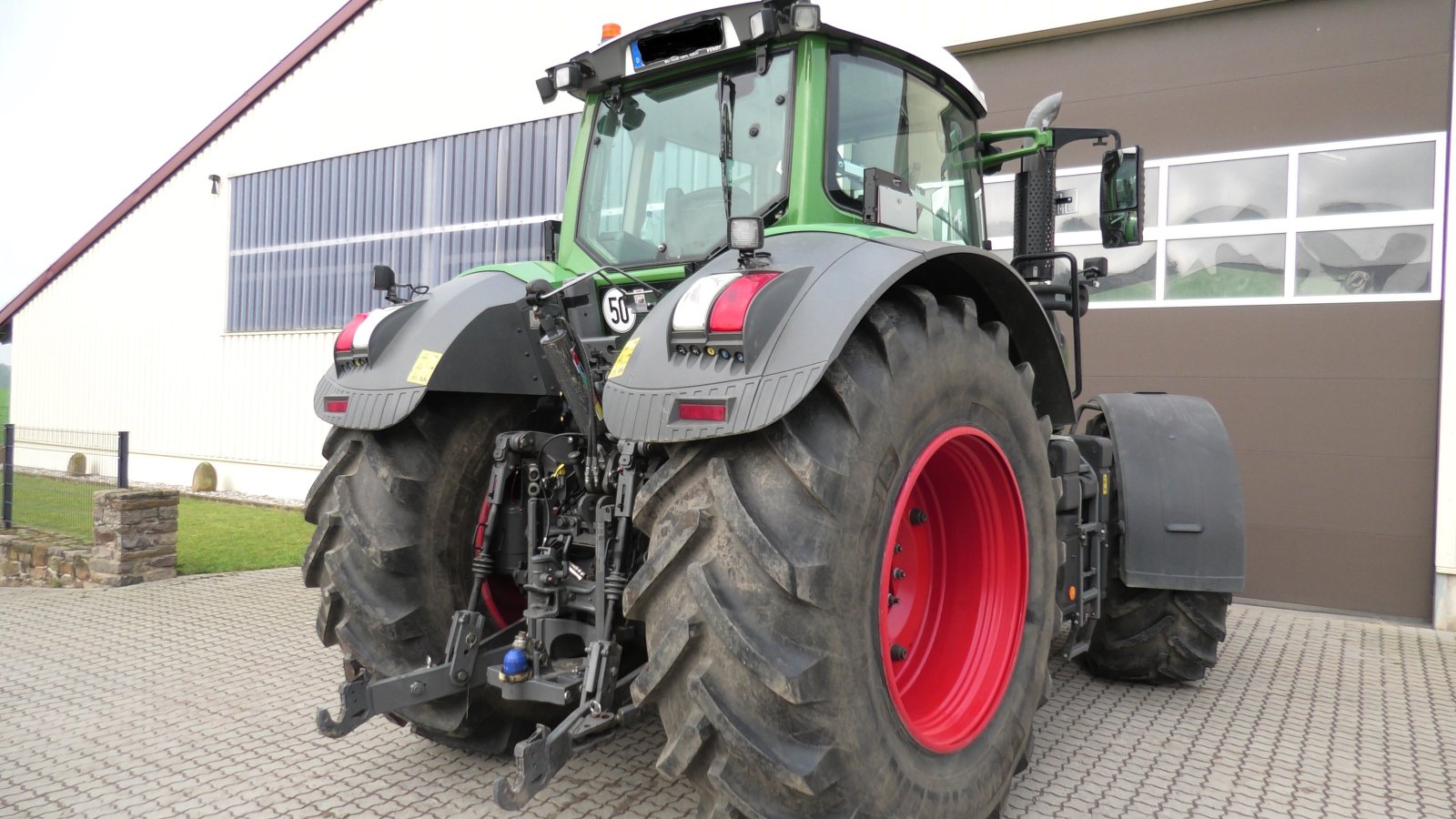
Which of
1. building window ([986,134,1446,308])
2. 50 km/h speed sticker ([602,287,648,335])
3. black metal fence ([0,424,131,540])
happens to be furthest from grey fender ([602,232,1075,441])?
black metal fence ([0,424,131,540])

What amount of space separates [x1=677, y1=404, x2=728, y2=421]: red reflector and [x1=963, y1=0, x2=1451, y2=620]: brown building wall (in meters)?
5.62

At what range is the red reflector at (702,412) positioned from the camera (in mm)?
1986

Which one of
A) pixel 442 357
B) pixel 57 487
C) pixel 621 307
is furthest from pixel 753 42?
pixel 57 487

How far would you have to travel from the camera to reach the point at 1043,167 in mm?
3912

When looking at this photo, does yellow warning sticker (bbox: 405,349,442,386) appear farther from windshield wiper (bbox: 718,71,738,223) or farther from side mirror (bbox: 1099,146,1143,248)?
side mirror (bbox: 1099,146,1143,248)

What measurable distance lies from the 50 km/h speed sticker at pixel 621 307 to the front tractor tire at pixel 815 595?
921mm

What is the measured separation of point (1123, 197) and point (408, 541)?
3.17 m

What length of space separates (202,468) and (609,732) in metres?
11.8

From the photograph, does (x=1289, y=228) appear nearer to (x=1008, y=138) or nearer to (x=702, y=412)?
(x=1008, y=138)

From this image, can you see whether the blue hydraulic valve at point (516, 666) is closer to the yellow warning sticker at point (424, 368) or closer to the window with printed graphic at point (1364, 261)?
the yellow warning sticker at point (424, 368)

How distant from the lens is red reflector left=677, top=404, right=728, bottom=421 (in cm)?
199

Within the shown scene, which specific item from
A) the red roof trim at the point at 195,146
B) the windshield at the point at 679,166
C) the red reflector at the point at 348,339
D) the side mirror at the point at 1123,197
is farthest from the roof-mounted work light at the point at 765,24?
the red roof trim at the point at 195,146

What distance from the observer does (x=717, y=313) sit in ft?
6.79

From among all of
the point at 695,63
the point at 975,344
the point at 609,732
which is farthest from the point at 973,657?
the point at 695,63
